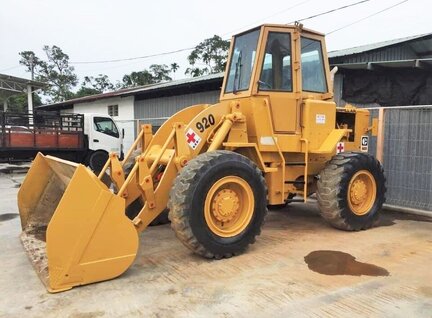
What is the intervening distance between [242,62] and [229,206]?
2.24 m

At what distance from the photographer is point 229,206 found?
4.96 m

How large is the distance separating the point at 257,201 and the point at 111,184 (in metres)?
2.04

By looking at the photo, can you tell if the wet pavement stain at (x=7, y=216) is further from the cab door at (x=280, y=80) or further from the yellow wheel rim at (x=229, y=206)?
the cab door at (x=280, y=80)

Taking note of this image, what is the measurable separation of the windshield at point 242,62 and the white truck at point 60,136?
9618 mm

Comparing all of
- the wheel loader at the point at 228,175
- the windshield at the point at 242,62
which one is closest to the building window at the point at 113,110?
the wheel loader at the point at 228,175

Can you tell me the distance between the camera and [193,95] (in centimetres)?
1678

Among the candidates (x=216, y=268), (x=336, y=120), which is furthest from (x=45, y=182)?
(x=336, y=120)

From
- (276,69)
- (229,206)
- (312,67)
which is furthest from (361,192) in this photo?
(229,206)

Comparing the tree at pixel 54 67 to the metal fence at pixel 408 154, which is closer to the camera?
the metal fence at pixel 408 154

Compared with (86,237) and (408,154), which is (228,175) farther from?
(408,154)

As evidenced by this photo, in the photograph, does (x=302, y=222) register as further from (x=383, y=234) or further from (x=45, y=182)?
(x=45, y=182)

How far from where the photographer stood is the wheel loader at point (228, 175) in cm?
407

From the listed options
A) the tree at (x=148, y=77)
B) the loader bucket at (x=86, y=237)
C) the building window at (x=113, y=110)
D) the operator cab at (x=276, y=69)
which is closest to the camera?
the loader bucket at (x=86, y=237)

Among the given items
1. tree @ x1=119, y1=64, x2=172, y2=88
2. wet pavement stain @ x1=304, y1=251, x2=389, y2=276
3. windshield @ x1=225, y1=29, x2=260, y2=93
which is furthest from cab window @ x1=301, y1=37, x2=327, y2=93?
tree @ x1=119, y1=64, x2=172, y2=88
